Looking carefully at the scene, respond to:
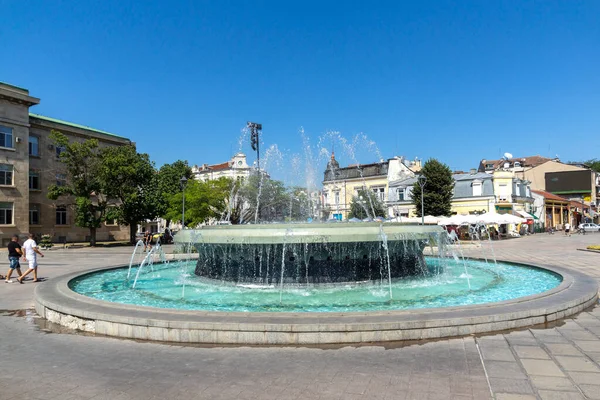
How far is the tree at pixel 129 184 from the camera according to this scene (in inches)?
1388

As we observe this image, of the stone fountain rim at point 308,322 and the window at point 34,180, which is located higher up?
the window at point 34,180

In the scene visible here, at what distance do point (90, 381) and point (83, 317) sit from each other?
2528 millimetres

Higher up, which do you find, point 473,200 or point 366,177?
point 366,177

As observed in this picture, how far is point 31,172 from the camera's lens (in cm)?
3912

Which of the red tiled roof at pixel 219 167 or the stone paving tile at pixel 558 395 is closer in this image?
the stone paving tile at pixel 558 395

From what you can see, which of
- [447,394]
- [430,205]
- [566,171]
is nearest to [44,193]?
[430,205]

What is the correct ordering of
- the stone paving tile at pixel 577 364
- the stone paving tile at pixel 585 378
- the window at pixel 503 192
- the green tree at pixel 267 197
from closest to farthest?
the stone paving tile at pixel 585 378, the stone paving tile at pixel 577 364, the green tree at pixel 267 197, the window at pixel 503 192

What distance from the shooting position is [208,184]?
41906 millimetres

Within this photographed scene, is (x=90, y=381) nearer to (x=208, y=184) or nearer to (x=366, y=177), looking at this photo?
(x=208, y=184)

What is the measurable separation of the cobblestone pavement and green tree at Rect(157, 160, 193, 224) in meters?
35.0

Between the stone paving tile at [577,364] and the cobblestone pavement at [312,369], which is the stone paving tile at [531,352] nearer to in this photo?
the cobblestone pavement at [312,369]

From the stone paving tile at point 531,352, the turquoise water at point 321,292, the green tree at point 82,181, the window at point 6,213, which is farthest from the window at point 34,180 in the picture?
the stone paving tile at point 531,352

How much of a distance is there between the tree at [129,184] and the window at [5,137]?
7.14m

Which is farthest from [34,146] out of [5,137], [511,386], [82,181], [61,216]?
[511,386]
